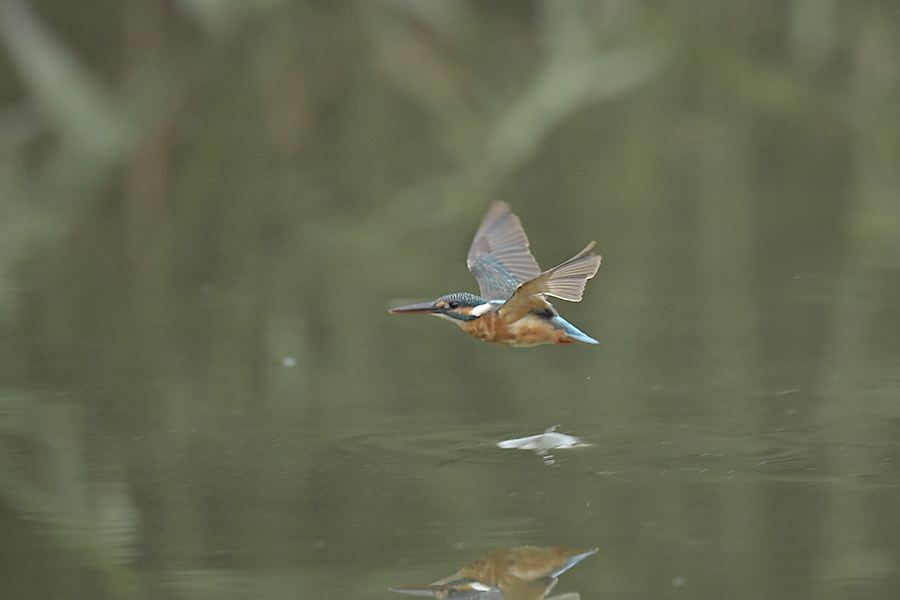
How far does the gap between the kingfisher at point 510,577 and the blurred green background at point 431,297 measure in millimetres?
45

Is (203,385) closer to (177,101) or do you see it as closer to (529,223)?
(529,223)

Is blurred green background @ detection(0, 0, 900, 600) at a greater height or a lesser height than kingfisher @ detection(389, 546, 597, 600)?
greater

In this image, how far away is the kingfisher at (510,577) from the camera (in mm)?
2328

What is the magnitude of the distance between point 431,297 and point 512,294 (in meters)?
1.15

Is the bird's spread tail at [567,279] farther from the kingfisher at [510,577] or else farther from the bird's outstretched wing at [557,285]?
the kingfisher at [510,577]

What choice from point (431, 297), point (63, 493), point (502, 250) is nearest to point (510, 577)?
point (63, 493)

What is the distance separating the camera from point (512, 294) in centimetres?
323

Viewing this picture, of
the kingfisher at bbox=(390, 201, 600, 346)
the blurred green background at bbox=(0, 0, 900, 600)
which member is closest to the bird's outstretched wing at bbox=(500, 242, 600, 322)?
the kingfisher at bbox=(390, 201, 600, 346)

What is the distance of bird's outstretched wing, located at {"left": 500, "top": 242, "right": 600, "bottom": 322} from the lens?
2.86 m

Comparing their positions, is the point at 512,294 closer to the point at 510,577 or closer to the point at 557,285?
the point at 557,285

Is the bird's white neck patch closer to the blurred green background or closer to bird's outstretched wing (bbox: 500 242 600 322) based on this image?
bird's outstretched wing (bbox: 500 242 600 322)

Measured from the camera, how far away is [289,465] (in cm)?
304

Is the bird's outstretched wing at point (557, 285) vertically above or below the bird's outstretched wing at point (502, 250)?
below

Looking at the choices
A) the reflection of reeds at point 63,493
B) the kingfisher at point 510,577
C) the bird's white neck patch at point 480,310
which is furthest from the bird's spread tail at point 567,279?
the reflection of reeds at point 63,493
